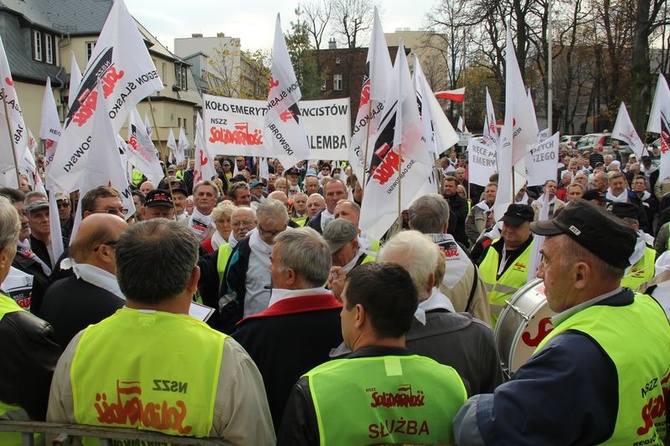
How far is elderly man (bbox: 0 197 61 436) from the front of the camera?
252 cm

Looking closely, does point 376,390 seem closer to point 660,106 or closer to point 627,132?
point 660,106

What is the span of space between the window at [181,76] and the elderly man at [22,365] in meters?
54.3

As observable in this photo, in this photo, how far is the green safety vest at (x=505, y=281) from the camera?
18.1 ft

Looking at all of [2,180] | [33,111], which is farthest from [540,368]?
[33,111]

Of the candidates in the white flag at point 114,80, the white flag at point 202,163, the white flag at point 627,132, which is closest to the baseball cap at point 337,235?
the white flag at point 114,80

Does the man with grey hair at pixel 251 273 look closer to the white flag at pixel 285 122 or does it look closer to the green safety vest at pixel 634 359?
the green safety vest at pixel 634 359

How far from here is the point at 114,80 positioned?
22.3ft

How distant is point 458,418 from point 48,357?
1.66 meters

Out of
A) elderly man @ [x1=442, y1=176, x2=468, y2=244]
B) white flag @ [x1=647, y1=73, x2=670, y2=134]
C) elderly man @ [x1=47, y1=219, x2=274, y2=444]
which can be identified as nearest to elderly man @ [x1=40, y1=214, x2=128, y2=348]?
elderly man @ [x1=47, y1=219, x2=274, y2=444]

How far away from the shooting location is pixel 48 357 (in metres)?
2.63

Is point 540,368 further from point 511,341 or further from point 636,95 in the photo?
point 636,95

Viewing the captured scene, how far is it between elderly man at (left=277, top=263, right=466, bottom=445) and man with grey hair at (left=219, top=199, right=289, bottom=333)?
105 inches

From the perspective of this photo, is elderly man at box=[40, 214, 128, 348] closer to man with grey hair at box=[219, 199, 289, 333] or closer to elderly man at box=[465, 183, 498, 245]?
man with grey hair at box=[219, 199, 289, 333]

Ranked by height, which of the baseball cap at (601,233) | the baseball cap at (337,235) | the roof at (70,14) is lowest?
the baseball cap at (337,235)
